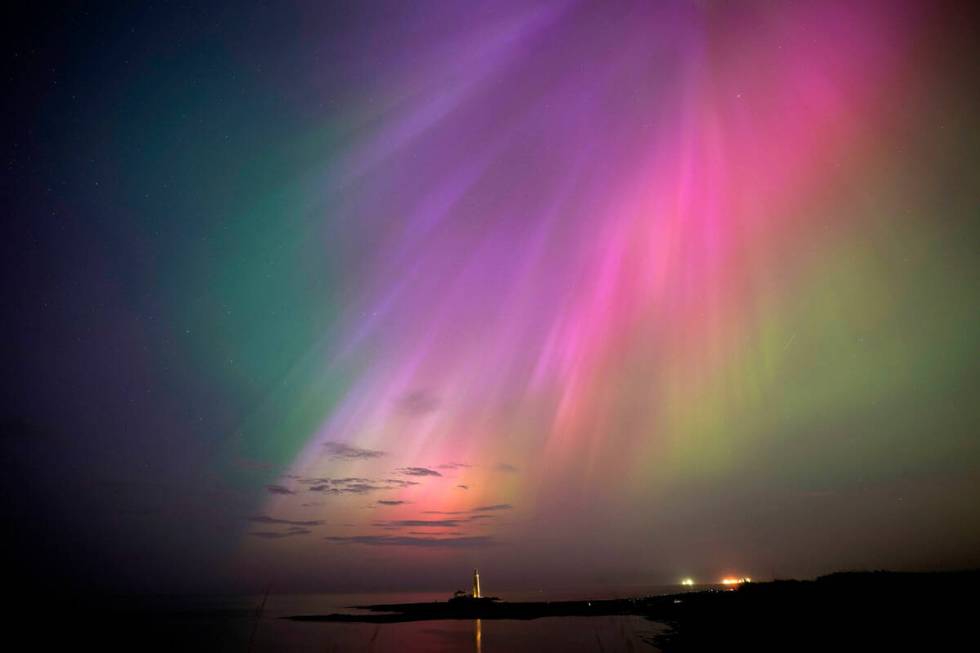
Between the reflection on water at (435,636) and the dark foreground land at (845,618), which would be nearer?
the dark foreground land at (845,618)

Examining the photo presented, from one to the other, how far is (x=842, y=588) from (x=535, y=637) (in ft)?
93.3

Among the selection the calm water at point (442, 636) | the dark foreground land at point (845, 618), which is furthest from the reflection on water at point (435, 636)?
the dark foreground land at point (845, 618)

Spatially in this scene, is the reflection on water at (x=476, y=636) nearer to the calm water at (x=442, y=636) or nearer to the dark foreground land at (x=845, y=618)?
the calm water at (x=442, y=636)

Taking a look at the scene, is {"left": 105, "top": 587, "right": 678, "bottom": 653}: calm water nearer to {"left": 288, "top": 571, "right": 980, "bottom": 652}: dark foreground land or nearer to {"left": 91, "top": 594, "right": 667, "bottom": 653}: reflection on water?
{"left": 91, "top": 594, "right": 667, "bottom": 653}: reflection on water

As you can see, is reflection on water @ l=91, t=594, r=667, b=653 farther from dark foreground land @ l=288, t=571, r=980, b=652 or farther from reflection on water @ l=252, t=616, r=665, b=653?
dark foreground land @ l=288, t=571, r=980, b=652

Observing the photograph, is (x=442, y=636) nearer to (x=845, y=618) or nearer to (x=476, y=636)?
(x=476, y=636)

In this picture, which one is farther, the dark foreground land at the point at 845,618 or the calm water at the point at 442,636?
the calm water at the point at 442,636

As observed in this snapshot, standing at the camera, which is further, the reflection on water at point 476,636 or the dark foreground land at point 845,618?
the reflection on water at point 476,636

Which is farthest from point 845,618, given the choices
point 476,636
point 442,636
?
point 442,636

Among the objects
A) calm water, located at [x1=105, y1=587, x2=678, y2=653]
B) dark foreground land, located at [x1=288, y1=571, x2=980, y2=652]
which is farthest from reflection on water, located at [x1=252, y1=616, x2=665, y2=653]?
dark foreground land, located at [x1=288, y1=571, x2=980, y2=652]

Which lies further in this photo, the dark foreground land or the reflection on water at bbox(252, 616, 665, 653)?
the reflection on water at bbox(252, 616, 665, 653)

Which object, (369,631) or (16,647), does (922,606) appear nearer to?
(369,631)

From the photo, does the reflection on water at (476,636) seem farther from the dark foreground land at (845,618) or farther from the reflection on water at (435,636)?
the dark foreground land at (845,618)

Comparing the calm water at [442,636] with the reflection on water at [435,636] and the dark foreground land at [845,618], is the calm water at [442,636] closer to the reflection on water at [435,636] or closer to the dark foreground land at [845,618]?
the reflection on water at [435,636]
